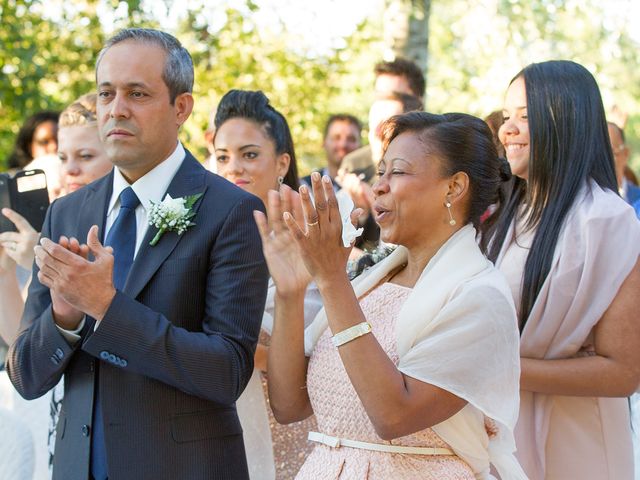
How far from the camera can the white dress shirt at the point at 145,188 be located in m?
3.35

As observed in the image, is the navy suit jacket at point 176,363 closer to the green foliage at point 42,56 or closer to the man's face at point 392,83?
the man's face at point 392,83

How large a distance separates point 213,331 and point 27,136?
477 centimetres

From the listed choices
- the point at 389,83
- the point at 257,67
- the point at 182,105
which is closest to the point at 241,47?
the point at 257,67

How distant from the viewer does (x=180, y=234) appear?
319 cm

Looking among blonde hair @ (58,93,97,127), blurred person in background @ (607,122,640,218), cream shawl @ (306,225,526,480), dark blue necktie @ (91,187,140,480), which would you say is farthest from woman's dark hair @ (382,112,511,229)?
blurred person in background @ (607,122,640,218)

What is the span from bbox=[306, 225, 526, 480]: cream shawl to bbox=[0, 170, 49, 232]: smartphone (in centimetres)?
220

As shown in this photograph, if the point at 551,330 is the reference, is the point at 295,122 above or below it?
above

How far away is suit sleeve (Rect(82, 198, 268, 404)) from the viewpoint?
9.65 feet

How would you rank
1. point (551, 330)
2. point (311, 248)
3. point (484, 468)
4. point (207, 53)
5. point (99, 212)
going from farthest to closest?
point (207, 53), point (551, 330), point (99, 212), point (484, 468), point (311, 248)

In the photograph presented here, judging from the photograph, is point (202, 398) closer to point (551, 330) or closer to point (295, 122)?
point (551, 330)

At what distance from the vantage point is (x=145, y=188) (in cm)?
341

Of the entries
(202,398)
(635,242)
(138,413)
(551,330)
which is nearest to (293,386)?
(202,398)

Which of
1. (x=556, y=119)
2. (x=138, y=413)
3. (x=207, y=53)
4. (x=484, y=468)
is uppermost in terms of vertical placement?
(x=207, y=53)

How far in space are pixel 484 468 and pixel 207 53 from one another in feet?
32.7
